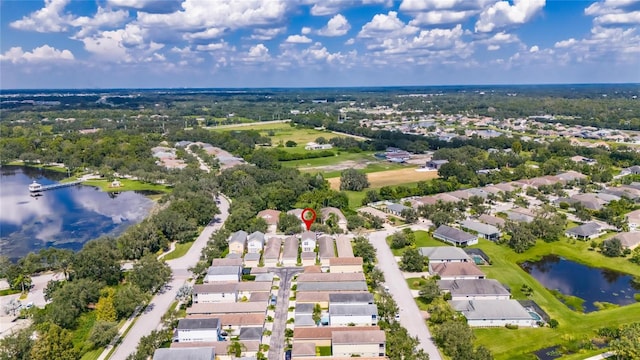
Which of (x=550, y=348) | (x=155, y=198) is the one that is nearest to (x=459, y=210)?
(x=550, y=348)

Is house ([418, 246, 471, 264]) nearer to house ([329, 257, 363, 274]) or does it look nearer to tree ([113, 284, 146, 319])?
house ([329, 257, 363, 274])

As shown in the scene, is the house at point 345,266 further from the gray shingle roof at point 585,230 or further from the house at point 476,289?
the gray shingle roof at point 585,230

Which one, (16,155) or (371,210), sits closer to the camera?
(371,210)

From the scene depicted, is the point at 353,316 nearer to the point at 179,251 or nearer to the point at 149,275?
the point at 149,275

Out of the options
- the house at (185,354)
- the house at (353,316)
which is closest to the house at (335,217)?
the house at (353,316)

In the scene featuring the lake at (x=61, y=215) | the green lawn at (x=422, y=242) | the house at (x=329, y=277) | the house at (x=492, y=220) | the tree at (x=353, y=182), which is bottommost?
the lake at (x=61, y=215)

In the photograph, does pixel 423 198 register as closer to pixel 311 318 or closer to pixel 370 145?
pixel 311 318

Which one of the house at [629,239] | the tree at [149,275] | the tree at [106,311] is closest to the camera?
the tree at [106,311]

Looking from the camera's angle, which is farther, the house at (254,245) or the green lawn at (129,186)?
the green lawn at (129,186)

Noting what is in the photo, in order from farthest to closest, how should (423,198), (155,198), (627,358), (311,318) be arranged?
(155,198)
(423,198)
(311,318)
(627,358)
